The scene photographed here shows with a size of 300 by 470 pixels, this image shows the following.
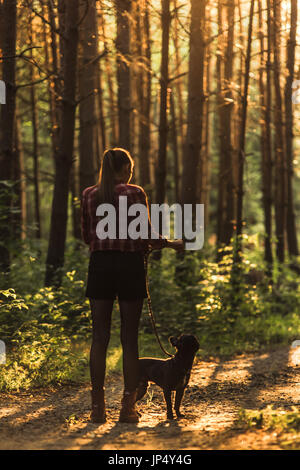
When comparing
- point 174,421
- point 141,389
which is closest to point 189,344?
point 174,421

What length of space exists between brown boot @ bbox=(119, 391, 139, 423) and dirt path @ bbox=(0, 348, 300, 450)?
0.10 metres

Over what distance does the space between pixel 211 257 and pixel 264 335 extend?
292cm

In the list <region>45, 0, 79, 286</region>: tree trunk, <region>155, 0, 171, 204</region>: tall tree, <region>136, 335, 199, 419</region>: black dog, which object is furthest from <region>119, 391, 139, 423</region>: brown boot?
<region>155, 0, 171, 204</region>: tall tree

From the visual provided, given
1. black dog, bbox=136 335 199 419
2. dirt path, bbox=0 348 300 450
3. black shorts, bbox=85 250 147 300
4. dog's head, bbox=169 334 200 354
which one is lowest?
dirt path, bbox=0 348 300 450

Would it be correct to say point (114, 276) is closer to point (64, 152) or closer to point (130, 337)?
point (130, 337)

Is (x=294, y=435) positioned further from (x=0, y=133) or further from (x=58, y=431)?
(x=0, y=133)

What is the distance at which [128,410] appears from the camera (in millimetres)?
6062

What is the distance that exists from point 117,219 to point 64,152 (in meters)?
5.49

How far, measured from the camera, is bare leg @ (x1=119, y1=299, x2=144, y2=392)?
5.98 metres

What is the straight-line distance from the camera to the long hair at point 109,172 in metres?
5.94

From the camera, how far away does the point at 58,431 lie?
579 cm

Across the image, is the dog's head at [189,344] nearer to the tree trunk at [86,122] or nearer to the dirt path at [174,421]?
the dirt path at [174,421]

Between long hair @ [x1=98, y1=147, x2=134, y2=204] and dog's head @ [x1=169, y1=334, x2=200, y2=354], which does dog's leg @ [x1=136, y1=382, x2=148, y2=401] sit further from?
long hair @ [x1=98, y1=147, x2=134, y2=204]

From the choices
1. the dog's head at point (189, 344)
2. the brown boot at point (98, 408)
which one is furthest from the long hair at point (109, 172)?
the brown boot at point (98, 408)
